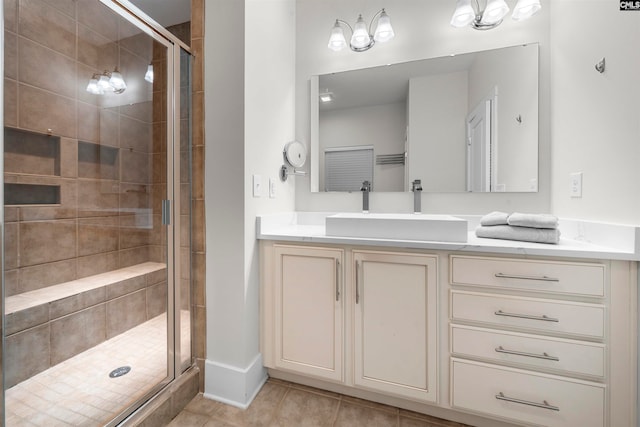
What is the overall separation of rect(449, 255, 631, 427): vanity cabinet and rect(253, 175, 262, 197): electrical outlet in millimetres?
1024

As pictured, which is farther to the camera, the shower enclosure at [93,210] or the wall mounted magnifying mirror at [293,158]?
the wall mounted magnifying mirror at [293,158]

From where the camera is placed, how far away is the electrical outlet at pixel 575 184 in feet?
4.23

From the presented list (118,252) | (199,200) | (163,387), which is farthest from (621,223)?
(118,252)

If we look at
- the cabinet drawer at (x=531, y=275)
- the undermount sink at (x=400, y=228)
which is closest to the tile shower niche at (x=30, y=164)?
the undermount sink at (x=400, y=228)

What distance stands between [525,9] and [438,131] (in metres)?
0.76

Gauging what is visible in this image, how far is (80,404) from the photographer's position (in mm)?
1165

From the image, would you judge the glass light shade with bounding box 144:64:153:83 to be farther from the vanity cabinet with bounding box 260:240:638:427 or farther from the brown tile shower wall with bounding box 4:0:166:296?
the vanity cabinet with bounding box 260:240:638:427

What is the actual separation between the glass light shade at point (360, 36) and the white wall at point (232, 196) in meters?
0.63

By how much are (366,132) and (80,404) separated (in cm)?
209

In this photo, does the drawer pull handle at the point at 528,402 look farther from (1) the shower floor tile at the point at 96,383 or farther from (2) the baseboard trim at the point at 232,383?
(1) the shower floor tile at the point at 96,383

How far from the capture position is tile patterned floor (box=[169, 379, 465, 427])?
4.07 feet

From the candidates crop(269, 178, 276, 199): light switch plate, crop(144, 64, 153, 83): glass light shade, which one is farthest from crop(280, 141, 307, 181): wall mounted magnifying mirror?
crop(144, 64, 153, 83): glass light shade

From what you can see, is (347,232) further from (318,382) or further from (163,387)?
(163,387)

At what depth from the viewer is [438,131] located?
67.2 inches
